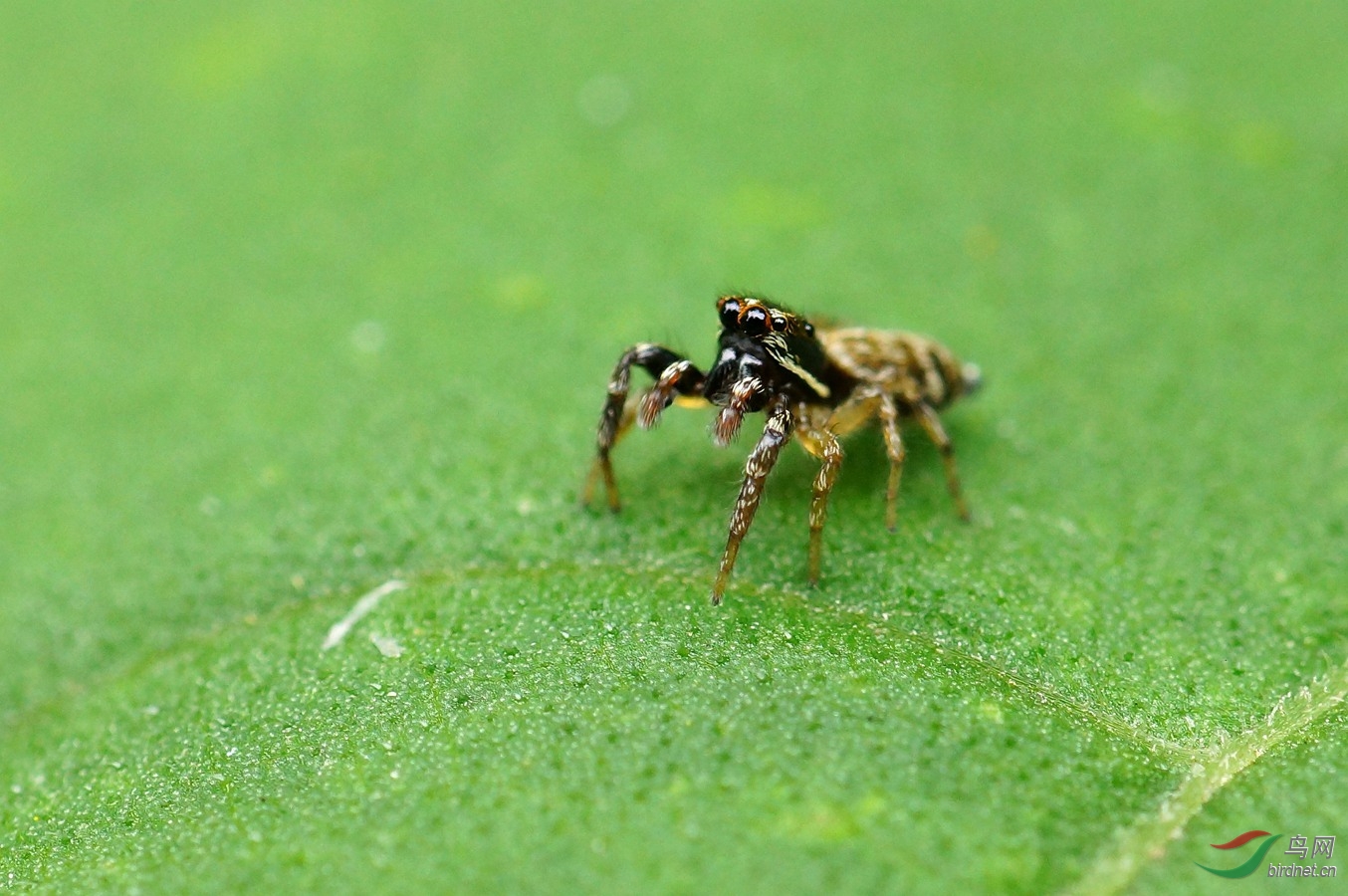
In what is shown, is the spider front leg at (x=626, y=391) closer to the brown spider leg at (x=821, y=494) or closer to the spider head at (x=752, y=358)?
the spider head at (x=752, y=358)

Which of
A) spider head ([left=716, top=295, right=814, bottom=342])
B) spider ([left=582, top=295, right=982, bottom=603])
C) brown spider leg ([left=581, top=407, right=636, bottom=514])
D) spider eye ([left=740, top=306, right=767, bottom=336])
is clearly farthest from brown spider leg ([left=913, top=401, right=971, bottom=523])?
brown spider leg ([left=581, top=407, right=636, bottom=514])

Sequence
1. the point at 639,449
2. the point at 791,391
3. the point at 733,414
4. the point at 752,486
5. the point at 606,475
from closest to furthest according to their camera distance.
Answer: the point at 752,486, the point at 733,414, the point at 606,475, the point at 791,391, the point at 639,449

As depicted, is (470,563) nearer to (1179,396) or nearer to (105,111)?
(1179,396)

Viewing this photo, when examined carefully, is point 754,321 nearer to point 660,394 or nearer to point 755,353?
point 755,353

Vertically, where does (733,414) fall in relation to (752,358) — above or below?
below

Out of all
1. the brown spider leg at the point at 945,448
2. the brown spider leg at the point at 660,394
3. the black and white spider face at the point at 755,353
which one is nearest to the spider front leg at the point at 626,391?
the brown spider leg at the point at 660,394

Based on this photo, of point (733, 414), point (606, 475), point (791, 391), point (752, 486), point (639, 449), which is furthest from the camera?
point (639, 449)

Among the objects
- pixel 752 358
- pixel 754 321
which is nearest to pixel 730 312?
pixel 754 321
